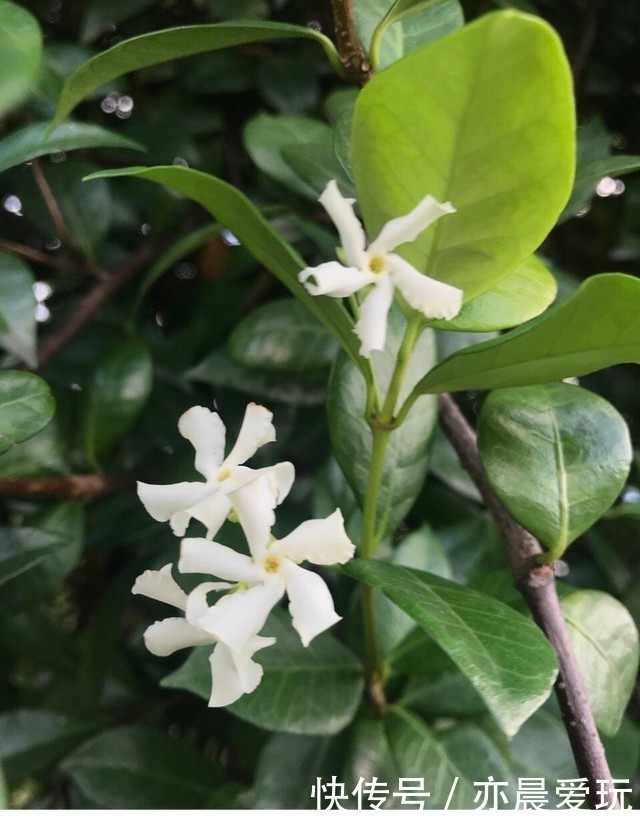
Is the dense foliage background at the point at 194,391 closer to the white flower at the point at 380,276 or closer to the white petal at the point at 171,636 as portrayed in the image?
the white petal at the point at 171,636

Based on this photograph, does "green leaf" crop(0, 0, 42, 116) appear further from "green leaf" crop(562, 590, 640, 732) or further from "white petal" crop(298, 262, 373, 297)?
"green leaf" crop(562, 590, 640, 732)

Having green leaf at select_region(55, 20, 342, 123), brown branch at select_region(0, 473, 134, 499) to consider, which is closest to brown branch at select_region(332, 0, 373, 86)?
green leaf at select_region(55, 20, 342, 123)

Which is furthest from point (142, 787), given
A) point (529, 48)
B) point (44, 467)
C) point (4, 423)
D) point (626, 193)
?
point (626, 193)

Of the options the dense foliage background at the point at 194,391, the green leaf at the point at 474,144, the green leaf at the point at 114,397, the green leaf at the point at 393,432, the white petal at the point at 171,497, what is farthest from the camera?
the green leaf at the point at 114,397

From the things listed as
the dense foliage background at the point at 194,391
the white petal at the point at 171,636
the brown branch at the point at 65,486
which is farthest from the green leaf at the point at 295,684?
the brown branch at the point at 65,486

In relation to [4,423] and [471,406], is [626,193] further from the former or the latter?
[4,423]

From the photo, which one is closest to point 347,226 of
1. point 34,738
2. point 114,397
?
point 114,397
